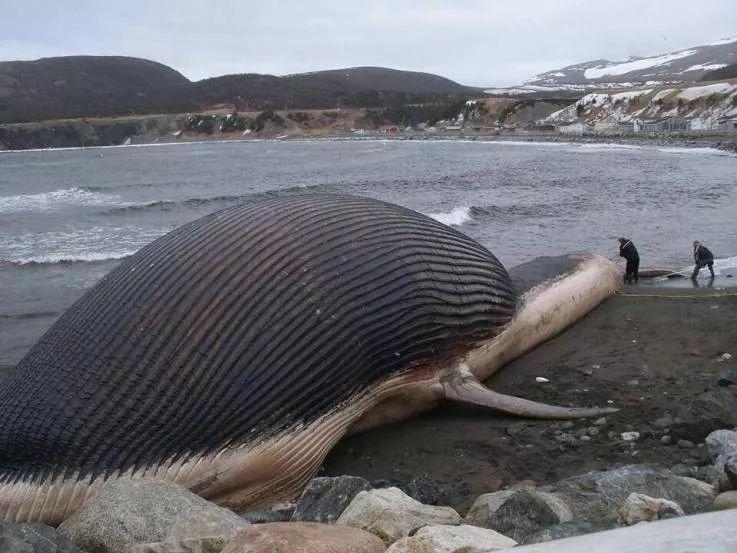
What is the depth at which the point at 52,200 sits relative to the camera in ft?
135

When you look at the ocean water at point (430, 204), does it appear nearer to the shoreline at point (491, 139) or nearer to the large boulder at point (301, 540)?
the shoreline at point (491, 139)

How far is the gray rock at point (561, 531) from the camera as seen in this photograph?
3875 mm

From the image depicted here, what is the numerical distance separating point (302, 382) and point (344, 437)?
1.28m

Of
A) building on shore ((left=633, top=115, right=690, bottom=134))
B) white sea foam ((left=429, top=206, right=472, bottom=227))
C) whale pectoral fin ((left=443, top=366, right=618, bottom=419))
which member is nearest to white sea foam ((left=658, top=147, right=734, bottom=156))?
building on shore ((left=633, top=115, right=690, bottom=134))

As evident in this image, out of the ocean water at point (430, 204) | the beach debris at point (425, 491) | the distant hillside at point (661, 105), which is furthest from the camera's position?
the distant hillside at point (661, 105)

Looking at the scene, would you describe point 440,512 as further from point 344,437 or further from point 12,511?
point 12,511

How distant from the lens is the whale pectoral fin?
7215 mm

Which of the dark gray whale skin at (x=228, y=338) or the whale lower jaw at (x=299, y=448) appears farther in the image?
the dark gray whale skin at (x=228, y=338)

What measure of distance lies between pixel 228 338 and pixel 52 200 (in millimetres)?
38924

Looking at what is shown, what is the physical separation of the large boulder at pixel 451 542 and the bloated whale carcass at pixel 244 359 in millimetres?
2256

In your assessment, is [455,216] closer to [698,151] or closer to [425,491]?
[425,491]

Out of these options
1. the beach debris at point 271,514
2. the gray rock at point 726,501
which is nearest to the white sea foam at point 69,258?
the beach debris at point 271,514

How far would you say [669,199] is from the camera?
2809 centimetres

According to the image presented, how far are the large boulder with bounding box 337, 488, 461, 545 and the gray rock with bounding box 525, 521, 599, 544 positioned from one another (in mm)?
673
